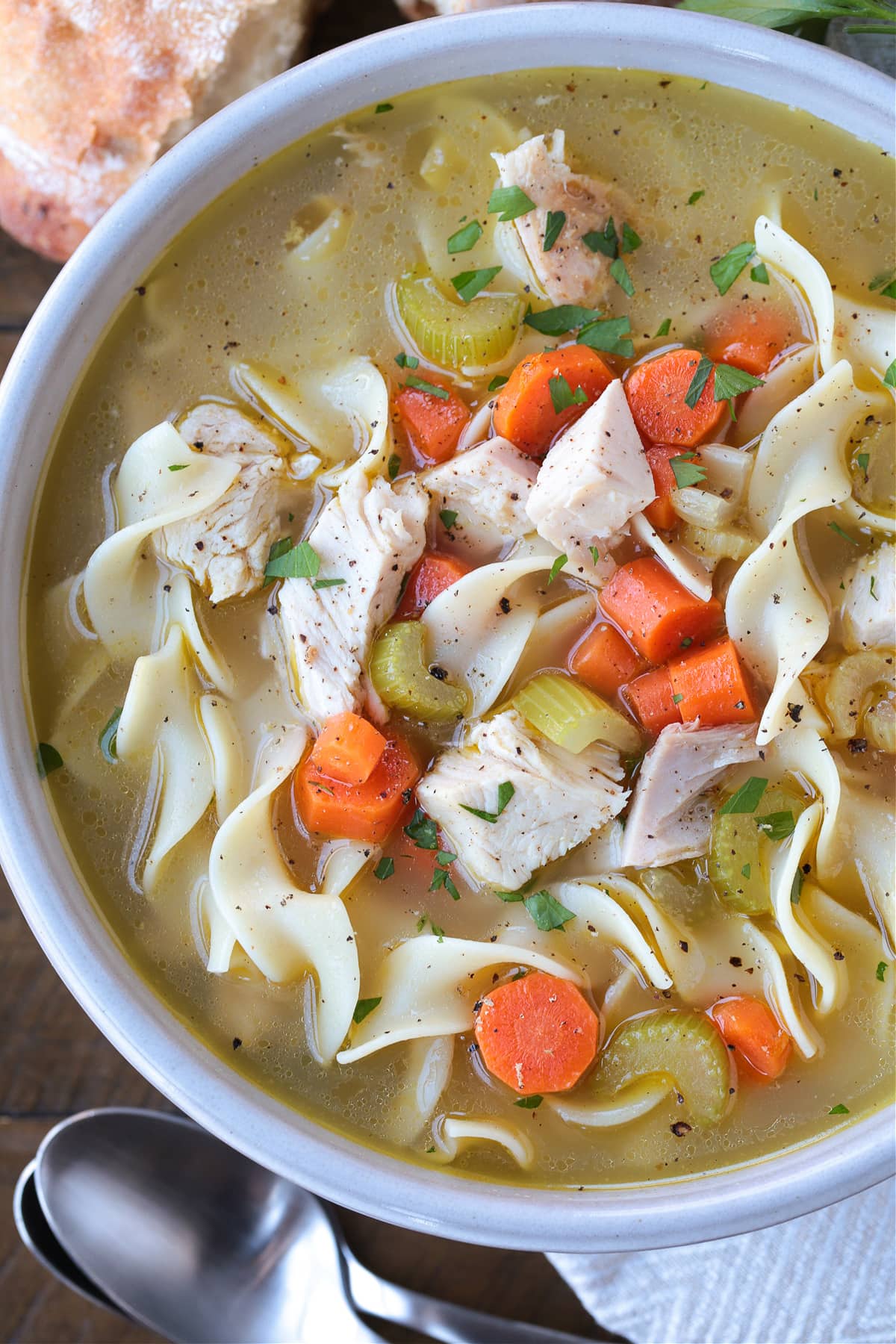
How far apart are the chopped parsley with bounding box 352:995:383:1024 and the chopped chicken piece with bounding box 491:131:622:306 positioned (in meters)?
1.90

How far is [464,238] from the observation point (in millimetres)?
3152

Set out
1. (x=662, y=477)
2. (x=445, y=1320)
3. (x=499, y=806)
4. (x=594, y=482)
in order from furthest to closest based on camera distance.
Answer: (x=445, y=1320), (x=662, y=477), (x=499, y=806), (x=594, y=482)

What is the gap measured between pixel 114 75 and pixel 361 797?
7.41ft

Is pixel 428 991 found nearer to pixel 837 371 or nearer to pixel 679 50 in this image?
pixel 837 371

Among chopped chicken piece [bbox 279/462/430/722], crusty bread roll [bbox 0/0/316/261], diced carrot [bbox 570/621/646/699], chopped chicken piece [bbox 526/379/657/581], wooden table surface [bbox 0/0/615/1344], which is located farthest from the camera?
wooden table surface [bbox 0/0/615/1344]

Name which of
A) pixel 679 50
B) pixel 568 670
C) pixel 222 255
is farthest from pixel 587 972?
pixel 679 50

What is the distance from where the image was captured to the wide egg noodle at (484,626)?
3.14 meters

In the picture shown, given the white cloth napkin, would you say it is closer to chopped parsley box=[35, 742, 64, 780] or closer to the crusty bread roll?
chopped parsley box=[35, 742, 64, 780]

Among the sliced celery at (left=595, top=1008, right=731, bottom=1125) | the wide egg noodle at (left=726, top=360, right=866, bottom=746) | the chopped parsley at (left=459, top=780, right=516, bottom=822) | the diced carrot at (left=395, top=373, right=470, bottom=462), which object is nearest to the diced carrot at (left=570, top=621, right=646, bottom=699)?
the wide egg noodle at (left=726, top=360, right=866, bottom=746)

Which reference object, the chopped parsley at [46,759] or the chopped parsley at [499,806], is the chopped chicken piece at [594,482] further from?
the chopped parsley at [46,759]

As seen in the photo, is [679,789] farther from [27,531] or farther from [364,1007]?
[27,531]

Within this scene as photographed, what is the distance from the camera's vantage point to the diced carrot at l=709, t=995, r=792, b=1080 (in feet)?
9.88

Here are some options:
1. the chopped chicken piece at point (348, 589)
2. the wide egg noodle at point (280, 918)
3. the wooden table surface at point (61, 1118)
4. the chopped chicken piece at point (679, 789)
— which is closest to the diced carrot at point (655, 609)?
the chopped chicken piece at point (679, 789)

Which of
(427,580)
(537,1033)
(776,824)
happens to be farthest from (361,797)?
(776,824)
